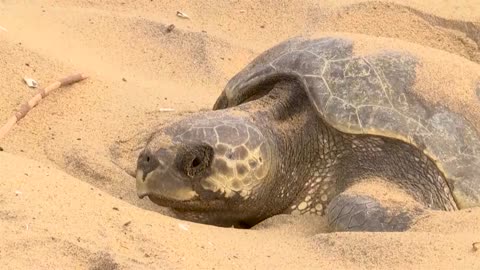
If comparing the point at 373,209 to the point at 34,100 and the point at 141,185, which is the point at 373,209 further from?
the point at 34,100

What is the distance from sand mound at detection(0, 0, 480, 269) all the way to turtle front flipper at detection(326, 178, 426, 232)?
9 centimetres

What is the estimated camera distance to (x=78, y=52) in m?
5.21

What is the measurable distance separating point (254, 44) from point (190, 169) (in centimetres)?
219

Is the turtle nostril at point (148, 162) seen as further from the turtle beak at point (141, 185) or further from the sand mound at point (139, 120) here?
the sand mound at point (139, 120)

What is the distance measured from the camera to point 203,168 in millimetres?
3596

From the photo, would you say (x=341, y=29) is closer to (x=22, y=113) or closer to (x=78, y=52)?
(x=78, y=52)

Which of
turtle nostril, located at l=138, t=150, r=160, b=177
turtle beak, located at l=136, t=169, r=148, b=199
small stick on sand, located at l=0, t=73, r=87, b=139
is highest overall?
turtle nostril, located at l=138, t=150, r=160, b=177

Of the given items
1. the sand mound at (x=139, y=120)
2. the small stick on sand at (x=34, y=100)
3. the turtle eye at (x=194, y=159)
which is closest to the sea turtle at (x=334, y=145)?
the turtle eye at (x=194, y=159)

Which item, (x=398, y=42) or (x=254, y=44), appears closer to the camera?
(x=398, y=42)

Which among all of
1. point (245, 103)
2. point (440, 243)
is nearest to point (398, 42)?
point (245, 103)

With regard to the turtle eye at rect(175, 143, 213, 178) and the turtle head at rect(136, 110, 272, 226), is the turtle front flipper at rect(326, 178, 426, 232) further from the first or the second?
the turtle eye at rect(175, 143, 213, 178)

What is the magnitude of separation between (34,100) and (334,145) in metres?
1.36

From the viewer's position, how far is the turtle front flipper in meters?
3.39

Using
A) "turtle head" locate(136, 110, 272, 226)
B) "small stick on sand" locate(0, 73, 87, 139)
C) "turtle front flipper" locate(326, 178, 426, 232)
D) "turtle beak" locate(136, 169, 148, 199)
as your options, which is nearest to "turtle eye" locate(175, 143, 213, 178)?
"turtle head" locate(136, 110, 272, 226)
